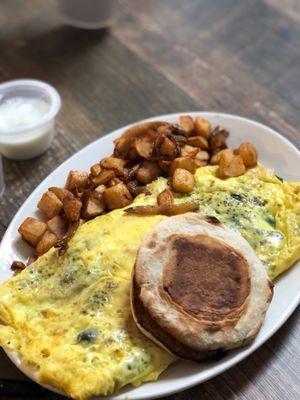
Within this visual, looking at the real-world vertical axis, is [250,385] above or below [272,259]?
below

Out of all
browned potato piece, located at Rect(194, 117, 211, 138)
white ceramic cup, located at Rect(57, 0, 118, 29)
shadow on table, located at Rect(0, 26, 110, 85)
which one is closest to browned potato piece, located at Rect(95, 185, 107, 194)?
browned potato piece, located at Rect(194, 117, 211, 138)

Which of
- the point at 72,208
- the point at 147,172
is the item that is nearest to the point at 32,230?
the point at 72,208

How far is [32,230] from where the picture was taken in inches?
97.5

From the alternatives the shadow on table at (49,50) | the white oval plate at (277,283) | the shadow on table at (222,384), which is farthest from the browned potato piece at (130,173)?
the shadow on table at (49,50)

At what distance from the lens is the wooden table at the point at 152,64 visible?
11.3ft

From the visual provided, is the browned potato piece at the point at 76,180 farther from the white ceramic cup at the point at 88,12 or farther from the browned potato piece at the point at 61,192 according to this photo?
the white ceramic cup at the point at 88,12

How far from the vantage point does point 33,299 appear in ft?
7.30

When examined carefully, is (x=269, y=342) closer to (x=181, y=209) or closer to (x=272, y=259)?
(x=272, y=259)

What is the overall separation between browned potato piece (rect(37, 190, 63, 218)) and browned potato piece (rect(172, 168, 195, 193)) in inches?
20.4

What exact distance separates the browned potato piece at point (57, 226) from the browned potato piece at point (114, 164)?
1.12ft

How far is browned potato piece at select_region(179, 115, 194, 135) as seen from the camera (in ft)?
9.66

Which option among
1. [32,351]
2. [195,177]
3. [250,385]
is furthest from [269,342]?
[32,351]

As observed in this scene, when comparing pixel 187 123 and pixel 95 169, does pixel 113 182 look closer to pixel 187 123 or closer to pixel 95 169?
pixel 95 169

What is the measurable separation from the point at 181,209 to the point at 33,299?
2.32 feet
